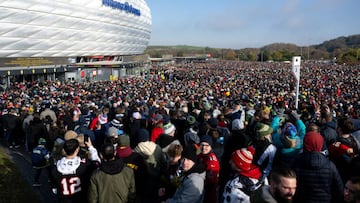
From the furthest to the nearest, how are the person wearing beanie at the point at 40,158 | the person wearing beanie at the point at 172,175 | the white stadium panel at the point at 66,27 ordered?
the white stadium panel at the point at 66,27 → the person wearing beanie at the point at 40,158 → the person wearing beanie at the point at 172,175

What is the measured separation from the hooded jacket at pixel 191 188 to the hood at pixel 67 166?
1.42 m

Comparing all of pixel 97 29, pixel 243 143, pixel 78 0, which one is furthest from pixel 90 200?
pixel 97 29

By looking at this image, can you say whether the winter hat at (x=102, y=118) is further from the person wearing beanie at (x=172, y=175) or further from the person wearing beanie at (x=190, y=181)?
the person wearing beanie at (x=190, y=181)

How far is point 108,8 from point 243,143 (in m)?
54.1

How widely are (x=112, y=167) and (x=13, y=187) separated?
458 cm

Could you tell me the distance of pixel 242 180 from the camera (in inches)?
129

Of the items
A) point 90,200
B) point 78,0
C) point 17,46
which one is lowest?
point 90,200

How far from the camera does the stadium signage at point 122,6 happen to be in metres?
54.8

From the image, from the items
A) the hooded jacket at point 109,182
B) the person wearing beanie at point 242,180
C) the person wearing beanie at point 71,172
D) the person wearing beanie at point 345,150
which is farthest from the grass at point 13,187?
the person wearing beanie at point 345,150

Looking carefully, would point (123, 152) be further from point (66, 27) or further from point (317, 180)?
point (66, 27)

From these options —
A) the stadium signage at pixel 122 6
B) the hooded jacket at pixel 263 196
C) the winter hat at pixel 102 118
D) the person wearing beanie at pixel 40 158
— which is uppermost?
the stadium signage at pixel 122 6

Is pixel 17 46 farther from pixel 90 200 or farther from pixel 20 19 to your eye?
pixel 90 200

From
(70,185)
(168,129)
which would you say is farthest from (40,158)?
(70,185)

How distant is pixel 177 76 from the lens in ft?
144
